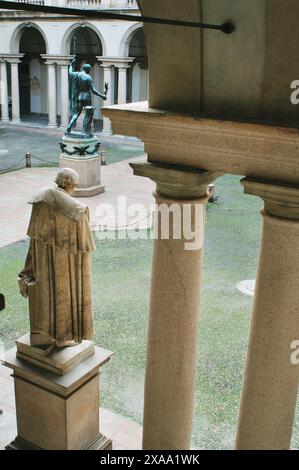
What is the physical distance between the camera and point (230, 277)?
920 cm

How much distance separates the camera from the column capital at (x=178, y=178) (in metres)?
3.09

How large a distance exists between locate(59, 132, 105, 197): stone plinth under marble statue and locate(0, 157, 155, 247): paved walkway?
0.31m

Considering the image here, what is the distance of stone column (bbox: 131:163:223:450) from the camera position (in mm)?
3229

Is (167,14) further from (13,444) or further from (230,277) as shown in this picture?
(230,277)

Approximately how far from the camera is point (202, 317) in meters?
7.79

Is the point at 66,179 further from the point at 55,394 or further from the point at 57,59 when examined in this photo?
the point at 57,59

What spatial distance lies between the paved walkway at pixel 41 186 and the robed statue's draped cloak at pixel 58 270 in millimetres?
6751

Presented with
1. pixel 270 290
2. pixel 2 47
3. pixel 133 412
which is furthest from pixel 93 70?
pixel 270 290

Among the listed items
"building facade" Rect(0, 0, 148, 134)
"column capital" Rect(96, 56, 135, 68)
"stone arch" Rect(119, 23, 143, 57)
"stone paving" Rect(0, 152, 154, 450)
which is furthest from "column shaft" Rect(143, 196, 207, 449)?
"column capital" Rect(96, 56, 135, 68)

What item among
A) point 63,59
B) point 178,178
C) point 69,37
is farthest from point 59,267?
point 69,37

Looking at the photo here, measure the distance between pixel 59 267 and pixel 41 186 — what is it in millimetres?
11119

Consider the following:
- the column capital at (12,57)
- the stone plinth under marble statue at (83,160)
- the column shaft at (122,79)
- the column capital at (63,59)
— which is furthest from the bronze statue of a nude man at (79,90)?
the column capital at (12,57)

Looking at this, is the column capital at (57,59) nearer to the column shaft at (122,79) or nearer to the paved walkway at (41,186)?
the column shaft at (122,79)

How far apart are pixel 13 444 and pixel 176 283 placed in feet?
7.55
